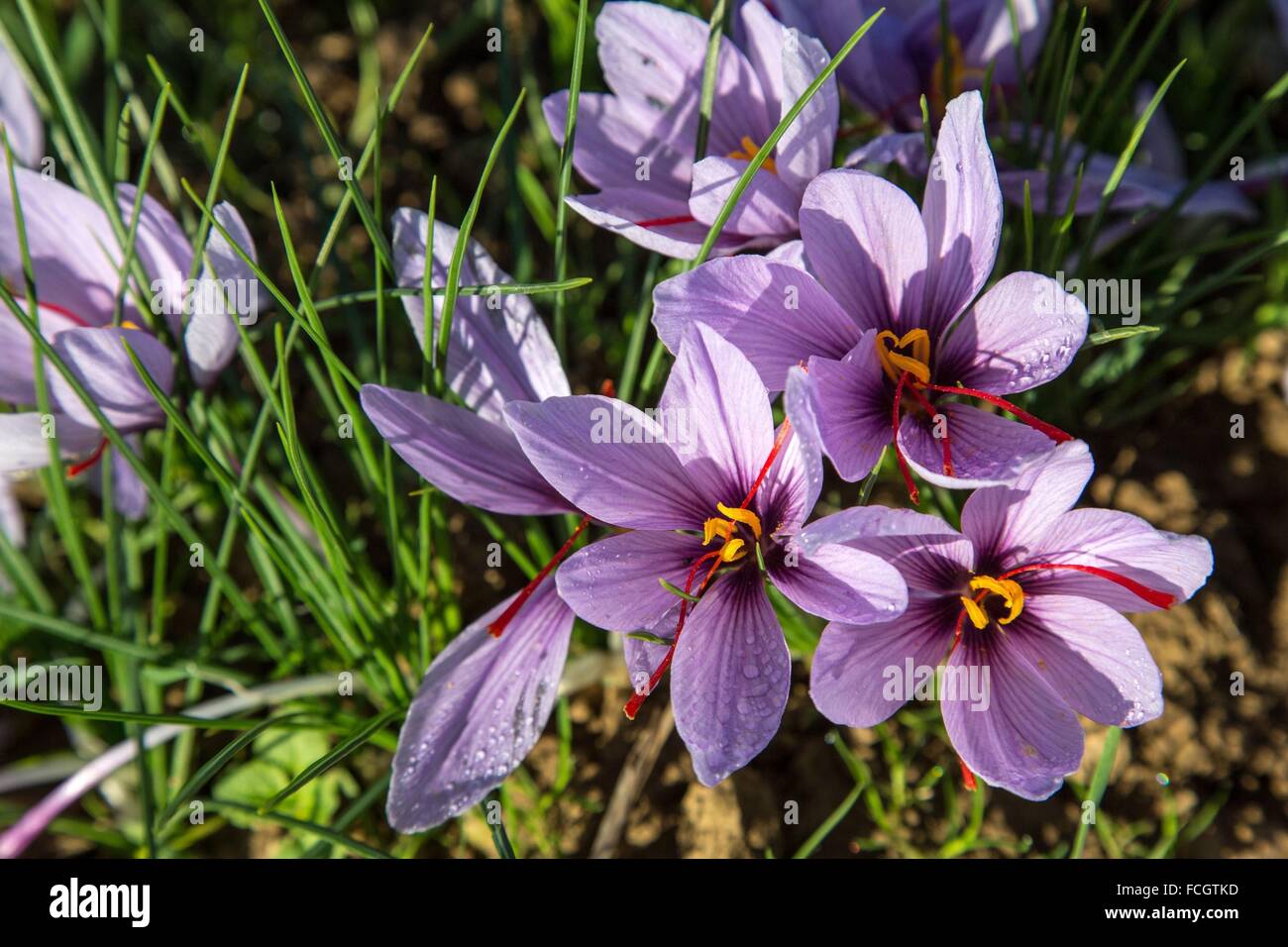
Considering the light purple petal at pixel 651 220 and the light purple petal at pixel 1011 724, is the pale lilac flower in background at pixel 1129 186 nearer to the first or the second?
the light purple petal at pixel 651 220

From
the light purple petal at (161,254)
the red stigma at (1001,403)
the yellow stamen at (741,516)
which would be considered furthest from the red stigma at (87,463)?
the red stigma at (1001,403)

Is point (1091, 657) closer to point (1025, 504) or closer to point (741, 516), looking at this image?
point (1025, 504)

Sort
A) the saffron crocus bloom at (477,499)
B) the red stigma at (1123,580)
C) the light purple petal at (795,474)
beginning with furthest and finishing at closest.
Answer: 1. the saffron crocus bloom at (477,499)
2. the red stigma at (1123,580)
3. the light purple petal at (795,474)
